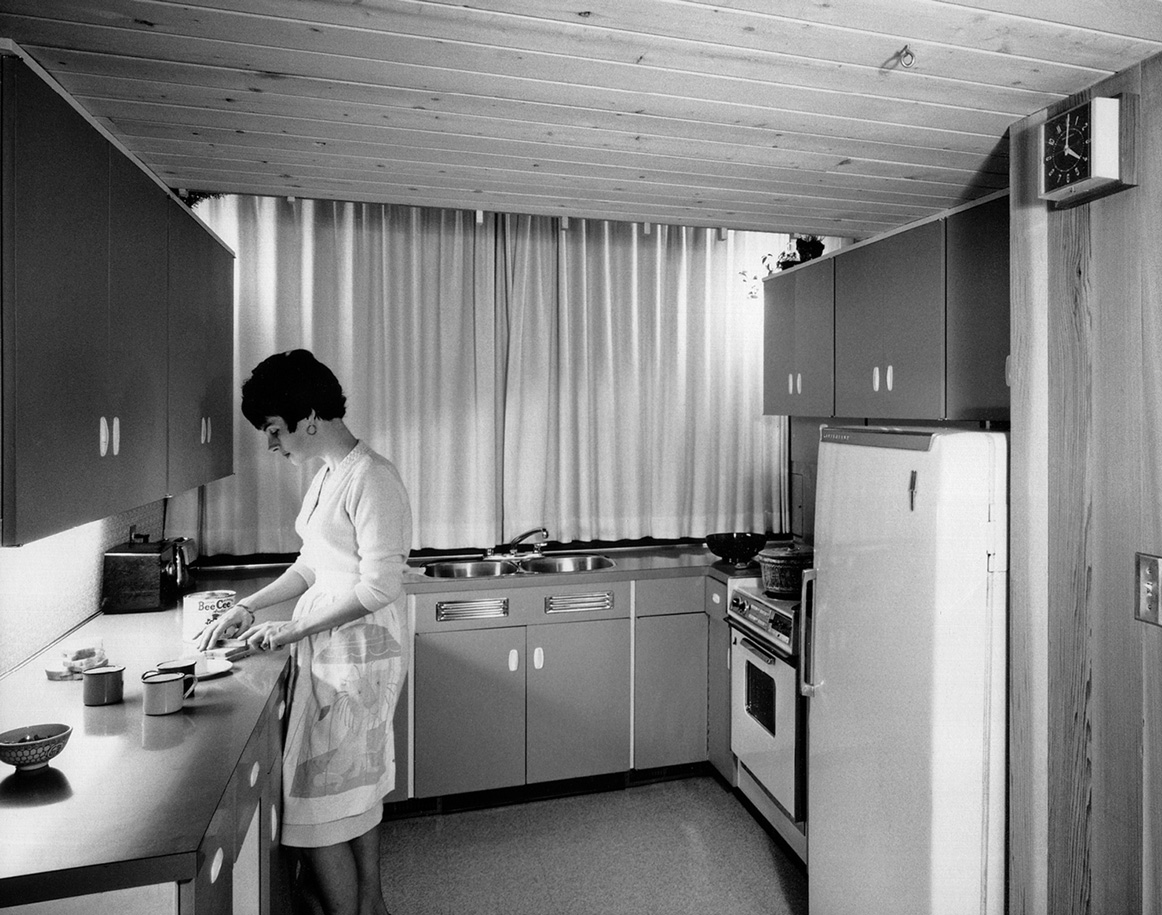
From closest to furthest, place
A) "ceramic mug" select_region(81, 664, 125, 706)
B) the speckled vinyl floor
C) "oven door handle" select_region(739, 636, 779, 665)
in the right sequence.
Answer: "ceramic mug" select_region(81, 664, 125, 706) < the speckled vinyl floor < "oven door handle" select_region(739, 636, 779, 665)

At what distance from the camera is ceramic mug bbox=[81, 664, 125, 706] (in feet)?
6.09

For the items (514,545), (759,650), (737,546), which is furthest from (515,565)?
(759,650)

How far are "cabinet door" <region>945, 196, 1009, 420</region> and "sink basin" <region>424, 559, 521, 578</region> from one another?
6.22 ft

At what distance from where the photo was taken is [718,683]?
351 centimetres

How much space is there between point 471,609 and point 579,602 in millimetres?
459

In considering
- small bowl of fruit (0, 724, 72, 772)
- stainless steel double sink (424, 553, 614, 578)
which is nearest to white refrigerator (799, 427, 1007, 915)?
stainless steel double sink (424, 553, 614, 578)

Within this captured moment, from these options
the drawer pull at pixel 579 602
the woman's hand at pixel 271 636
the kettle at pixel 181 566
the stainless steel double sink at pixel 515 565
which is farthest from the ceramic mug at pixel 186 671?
the drawer pull at pixel 579 602

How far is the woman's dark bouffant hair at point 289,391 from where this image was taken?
88.3 inches

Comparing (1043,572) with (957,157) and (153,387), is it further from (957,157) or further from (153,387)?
(153,387)

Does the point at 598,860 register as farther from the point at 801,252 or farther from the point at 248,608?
the point at 801,252

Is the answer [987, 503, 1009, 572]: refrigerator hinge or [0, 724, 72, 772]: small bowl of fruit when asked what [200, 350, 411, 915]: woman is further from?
[987, 503, 1009, 572]: refrigerator hinge

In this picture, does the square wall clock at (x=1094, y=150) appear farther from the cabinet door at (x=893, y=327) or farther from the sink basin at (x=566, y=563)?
the sink basin at (x=566, y=563)

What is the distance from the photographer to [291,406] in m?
2.25

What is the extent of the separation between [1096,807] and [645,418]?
251 cm
